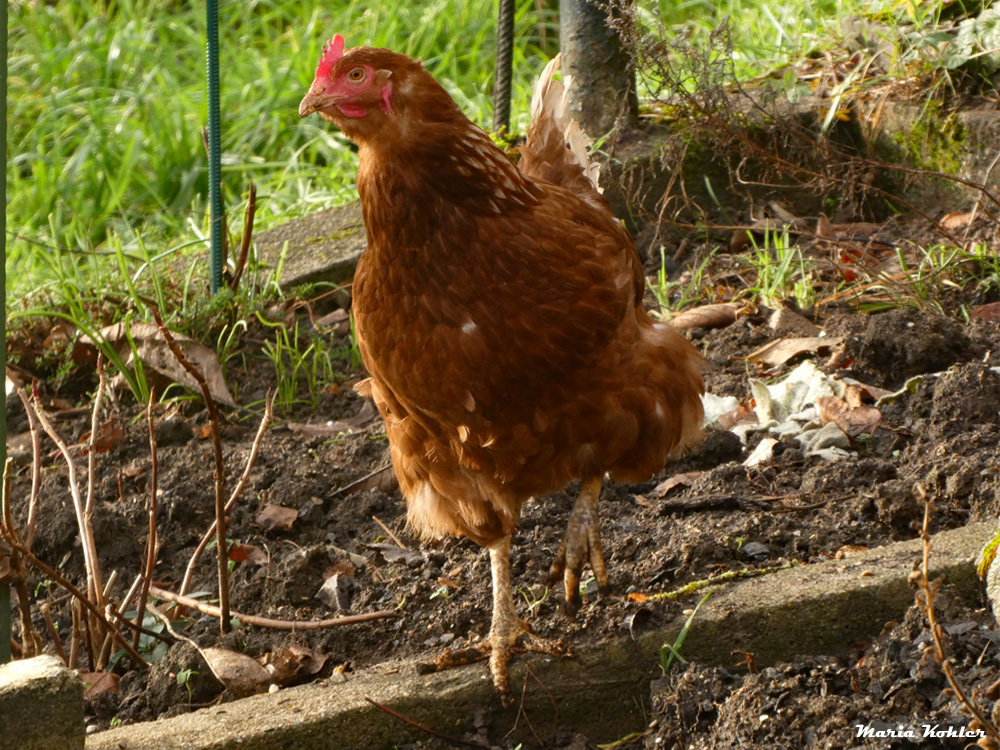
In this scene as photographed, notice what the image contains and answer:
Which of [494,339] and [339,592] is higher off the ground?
Result: [494,339]

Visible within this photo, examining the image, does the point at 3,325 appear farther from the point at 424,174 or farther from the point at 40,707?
the point at 424,174

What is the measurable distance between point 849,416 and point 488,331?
4.44ft

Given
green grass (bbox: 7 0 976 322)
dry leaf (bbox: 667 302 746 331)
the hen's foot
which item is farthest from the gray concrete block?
green grass (bbox: 7 0 976 322)

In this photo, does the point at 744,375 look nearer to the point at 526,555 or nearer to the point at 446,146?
the point at 526,555

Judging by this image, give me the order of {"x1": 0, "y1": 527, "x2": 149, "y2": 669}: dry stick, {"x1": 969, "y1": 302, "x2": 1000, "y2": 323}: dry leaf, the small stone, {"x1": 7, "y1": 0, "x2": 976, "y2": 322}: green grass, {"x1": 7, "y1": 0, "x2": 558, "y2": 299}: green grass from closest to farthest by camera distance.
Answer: {"x1": 0, "y1": 527, "x2": 149, "y2": 669}: dry stick < the small stone < {"x1": 969, "y1": 302, "x2": 1000, "y2": 323}: dry leaf < {"x1": 7, "y1": 0, "x2": 976, "y2": 322}: green grass < {"x1": 7, "y1": 0, "x2": 558, "y2": 299}: green grass

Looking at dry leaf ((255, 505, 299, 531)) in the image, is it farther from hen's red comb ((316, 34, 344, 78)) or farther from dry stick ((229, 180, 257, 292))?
hen's red comb ((316, 34, 344, 78))

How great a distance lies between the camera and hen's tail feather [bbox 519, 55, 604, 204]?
3.24 meters

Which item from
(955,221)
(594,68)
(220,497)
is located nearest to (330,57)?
(220,497)

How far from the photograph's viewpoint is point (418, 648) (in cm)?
261

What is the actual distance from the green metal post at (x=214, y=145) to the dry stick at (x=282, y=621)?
1.68 metres

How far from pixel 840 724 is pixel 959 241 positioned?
7.79ft

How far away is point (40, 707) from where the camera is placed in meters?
1.94

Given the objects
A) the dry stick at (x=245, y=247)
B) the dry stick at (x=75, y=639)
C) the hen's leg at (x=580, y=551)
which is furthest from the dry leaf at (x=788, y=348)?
the dry stick at (x=75, y=639)

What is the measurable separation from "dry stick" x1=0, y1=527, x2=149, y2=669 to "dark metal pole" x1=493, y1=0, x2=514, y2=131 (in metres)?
2.85
